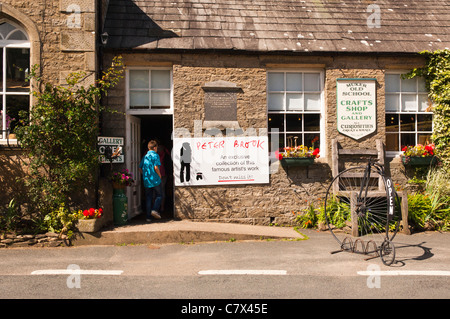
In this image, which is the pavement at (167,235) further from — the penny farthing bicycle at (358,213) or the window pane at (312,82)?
the window pane at (312,82)

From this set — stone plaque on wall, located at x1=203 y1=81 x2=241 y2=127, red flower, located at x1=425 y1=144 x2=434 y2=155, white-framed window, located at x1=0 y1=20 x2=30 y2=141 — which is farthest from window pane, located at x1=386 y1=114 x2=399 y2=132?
white-framed window, located at x1=0 y1=20 x2=30 y2=141

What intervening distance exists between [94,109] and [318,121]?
4891mm

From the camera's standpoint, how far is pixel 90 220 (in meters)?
6.97

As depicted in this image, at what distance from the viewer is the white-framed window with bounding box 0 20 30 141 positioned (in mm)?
7746

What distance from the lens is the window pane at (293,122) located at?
29.7 feet

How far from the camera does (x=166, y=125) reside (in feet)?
40.2

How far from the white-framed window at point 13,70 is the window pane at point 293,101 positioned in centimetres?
542

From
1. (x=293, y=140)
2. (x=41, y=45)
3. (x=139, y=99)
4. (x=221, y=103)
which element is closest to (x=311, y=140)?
(x=293, y=140)

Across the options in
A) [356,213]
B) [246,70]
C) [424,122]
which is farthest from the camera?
[424,122]

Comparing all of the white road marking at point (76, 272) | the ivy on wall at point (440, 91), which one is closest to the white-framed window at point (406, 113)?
the ivy on wall at point (440, 91)

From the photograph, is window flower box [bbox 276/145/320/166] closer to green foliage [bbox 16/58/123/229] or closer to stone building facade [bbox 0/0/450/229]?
stone building facade [bbox 0/0/450/229]

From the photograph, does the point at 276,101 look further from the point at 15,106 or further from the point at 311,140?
the point at 15,106

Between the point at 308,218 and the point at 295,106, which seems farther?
the point at 295,106

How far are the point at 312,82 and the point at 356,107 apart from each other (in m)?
1.13
